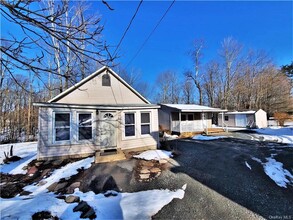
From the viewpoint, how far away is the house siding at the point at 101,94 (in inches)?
369

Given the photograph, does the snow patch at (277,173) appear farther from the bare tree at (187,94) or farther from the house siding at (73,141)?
the bare tree at (187,94)

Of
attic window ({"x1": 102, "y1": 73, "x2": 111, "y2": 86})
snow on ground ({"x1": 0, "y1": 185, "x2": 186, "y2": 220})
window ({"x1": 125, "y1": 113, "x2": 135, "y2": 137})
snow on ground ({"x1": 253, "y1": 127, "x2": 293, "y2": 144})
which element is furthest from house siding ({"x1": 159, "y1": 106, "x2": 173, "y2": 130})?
snow on ground ({"x1": 0, "y1": 185, "x2": 186, "y2": 220})

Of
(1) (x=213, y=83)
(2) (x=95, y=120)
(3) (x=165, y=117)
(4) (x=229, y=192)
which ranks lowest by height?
(4) (x=229, y=192)

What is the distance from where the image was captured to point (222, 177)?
573 centimetres

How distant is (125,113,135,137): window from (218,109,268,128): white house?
17.7 m

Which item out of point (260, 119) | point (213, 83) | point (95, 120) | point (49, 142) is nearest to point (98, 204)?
point (49, 142)

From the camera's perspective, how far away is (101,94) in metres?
10.1

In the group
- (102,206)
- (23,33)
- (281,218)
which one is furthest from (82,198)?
(281,218)

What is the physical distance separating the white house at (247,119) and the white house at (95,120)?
56.6 ft

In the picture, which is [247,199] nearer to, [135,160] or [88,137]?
[135,160]

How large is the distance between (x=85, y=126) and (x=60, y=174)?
2933 mm

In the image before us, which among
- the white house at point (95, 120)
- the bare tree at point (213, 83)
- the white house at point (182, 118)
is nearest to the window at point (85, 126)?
the white house at point (95, 120)

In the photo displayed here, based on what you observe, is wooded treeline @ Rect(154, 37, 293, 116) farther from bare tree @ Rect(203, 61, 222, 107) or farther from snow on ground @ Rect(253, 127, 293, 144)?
snow on ground @ Rect(253, 127, 293, 144)

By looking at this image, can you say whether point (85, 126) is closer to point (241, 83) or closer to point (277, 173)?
point (277, 173)
